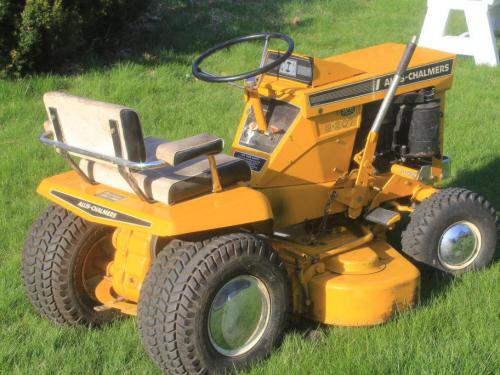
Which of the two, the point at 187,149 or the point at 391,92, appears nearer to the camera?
the point at 187,149

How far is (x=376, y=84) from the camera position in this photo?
4.74m

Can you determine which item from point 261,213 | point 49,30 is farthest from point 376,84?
point 49,30

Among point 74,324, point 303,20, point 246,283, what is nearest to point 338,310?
point 246,283

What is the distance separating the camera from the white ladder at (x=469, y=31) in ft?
33.9

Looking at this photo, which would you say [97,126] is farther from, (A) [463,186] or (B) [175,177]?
(A) [463,186]

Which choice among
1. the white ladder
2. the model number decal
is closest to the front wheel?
the model number decal

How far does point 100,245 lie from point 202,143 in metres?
1.09

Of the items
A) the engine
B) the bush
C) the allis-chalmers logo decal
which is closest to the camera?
the allis-chalmers logo decal

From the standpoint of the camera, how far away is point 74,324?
431 centimetres

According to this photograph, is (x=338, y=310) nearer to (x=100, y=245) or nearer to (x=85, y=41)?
(x=100, y=245)

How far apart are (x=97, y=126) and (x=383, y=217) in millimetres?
1880

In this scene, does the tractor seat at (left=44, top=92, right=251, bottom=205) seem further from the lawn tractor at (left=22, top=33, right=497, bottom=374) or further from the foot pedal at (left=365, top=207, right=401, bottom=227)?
the foot pedal at (left=365, top=207, right=401, bottom=227)

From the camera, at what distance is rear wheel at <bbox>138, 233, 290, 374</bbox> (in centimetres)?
362

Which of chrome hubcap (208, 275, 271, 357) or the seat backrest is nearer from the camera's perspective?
the seat backrest
